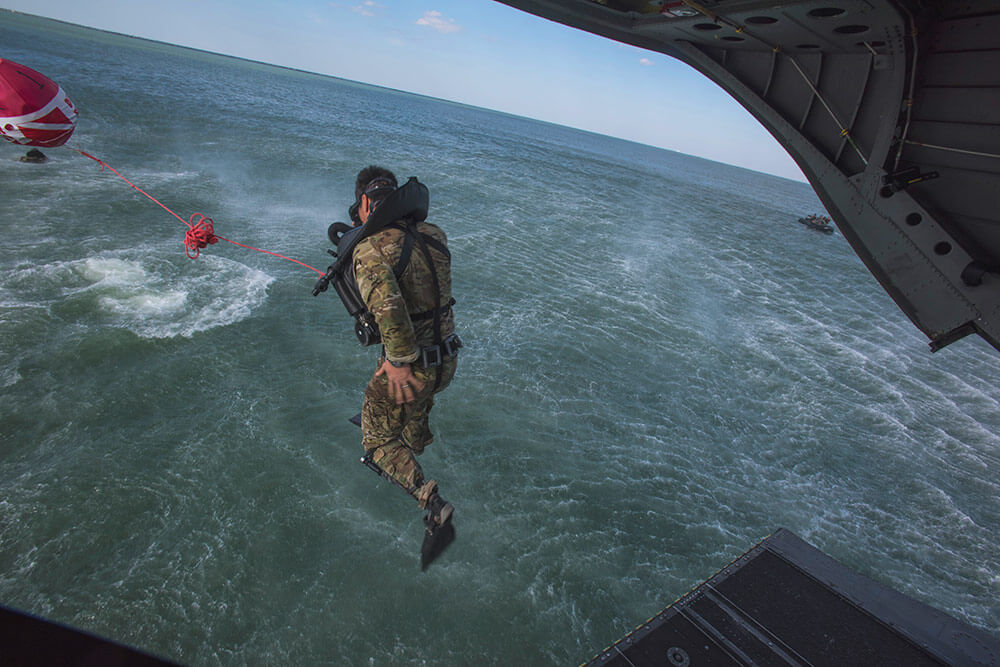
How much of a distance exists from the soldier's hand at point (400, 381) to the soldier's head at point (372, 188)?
1.39 metres

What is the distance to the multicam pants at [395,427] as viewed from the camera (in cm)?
429

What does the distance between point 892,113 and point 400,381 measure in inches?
230

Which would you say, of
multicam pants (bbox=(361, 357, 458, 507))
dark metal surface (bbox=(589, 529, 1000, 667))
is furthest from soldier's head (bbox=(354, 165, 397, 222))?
dark metal surface (bbox=(589, 529, 1000, 667))

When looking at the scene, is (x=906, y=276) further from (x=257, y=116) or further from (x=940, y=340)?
A: (x=257, y=116)

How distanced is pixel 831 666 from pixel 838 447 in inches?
297

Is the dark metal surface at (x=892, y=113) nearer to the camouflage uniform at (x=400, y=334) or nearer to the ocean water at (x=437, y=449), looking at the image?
the camouflage uniform at (x=400, y=334)

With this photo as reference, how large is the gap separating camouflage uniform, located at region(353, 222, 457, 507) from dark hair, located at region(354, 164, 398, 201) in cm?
37

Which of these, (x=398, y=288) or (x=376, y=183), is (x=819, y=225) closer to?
(x=376, y=183)

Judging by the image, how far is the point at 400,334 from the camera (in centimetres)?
377

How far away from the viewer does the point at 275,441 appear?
7.84 meters

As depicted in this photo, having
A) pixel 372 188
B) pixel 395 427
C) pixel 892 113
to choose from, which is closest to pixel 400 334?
pixel 395 427

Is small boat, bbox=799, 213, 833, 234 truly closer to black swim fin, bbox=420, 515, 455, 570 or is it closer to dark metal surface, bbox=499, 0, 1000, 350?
dark metal surface, bbox=499, 0, 1000, 350

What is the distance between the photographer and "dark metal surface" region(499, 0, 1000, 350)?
443 cm

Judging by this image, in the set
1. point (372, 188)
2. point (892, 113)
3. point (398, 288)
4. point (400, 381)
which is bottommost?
point (400, 381)
